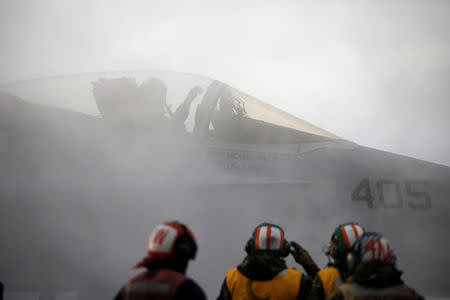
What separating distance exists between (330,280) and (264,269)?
52 cm

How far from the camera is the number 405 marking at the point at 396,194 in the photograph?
13.9 feet

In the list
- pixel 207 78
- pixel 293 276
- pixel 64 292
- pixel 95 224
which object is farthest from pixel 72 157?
pixel 293 276

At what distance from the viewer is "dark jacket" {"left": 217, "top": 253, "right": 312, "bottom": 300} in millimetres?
2912

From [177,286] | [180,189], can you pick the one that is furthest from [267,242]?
[180,189]

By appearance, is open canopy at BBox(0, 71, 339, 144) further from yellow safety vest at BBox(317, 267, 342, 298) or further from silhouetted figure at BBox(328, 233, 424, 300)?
silhouetted figure at BBox(328, 233, 424, 300)

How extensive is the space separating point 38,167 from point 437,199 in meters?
4.90

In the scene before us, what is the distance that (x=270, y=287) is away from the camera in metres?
2.91

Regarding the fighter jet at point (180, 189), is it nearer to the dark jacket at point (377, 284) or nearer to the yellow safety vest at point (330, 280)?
the yellow safety vest at point (330, 280)

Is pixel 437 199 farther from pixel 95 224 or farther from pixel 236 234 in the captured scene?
pixel 95 224

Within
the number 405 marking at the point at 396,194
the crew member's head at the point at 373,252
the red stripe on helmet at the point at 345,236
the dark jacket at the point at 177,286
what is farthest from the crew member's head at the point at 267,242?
the number 405 marking at the point at 396,194

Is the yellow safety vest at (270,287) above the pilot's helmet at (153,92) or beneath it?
beneath

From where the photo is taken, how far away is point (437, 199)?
428 centimetres

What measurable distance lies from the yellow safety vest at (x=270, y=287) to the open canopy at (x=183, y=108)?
1949mm

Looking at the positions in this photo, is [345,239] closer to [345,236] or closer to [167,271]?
[345,236]
